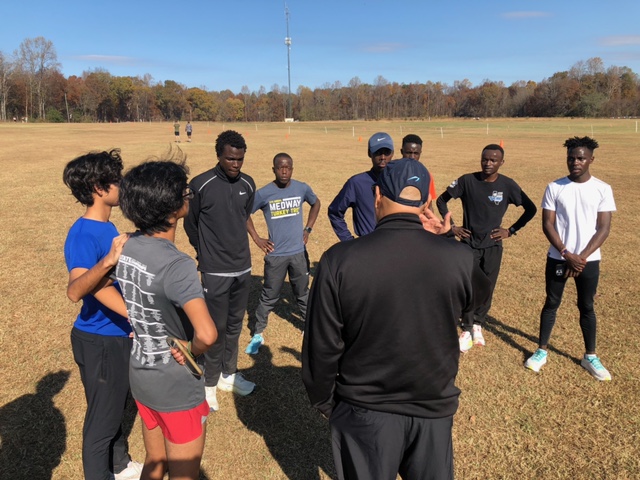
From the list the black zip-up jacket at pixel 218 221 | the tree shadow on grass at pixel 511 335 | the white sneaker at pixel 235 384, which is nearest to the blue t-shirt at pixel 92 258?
the black zip-up jacket at pixel 218 221

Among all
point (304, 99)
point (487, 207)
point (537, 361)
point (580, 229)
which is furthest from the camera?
point (304, 99)

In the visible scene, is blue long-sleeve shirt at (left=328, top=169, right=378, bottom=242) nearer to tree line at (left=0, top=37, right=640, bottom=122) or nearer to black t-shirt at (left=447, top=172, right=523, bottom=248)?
black t-shirt at (left=447, top=172, right=523, bottom=248)

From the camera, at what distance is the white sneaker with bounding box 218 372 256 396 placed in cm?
447

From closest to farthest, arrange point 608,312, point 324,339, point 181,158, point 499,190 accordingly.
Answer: point 324,339 < point 181,158 < point 499,190 < point 608,312

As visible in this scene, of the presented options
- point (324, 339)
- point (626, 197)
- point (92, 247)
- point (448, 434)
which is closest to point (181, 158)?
point (92, 247)

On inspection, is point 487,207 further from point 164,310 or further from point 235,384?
point 164,310

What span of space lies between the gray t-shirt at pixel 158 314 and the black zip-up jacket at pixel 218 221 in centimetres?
Answer: 176

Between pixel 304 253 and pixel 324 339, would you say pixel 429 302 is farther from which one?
pixel 304 253

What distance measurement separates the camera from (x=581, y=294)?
4645 mm

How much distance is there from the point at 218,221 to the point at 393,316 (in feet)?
8.51

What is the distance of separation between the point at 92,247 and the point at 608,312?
6911 millimetres

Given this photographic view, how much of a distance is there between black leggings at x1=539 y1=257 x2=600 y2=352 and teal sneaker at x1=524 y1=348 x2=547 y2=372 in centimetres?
13

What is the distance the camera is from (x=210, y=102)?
422 ft

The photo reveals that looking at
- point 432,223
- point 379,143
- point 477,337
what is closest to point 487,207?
point 379,143
